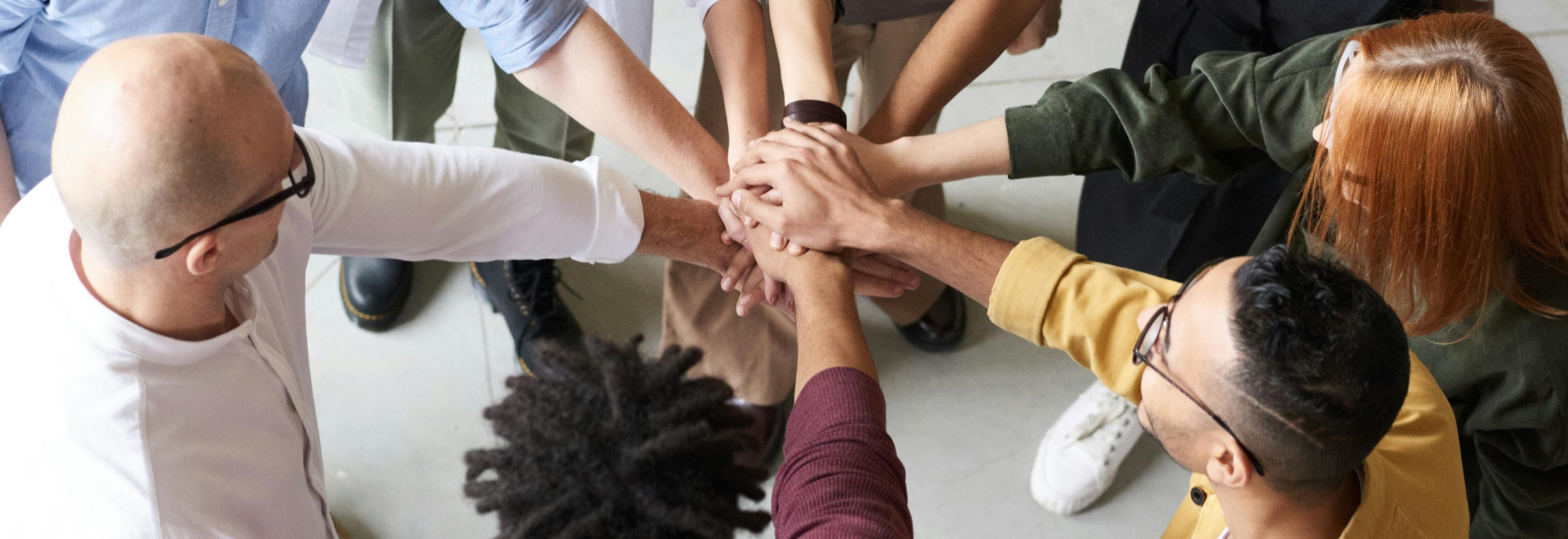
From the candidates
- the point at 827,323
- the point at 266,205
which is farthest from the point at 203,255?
the point at 827,323

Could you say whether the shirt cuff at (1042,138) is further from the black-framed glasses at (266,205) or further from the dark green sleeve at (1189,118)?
the black-framed glasses at (266,205)

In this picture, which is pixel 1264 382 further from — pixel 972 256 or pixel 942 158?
pixel 942 158

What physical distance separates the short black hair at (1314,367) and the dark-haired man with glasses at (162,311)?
0.93 meters

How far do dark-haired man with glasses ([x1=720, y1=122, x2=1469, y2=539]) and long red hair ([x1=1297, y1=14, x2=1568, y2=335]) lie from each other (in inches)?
4.7

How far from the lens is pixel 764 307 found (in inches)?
78.9

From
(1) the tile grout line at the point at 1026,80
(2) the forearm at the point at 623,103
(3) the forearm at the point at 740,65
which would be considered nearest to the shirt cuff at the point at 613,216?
(2) the forearm at the point at 623,103

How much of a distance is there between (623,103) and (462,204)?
1.12 ft

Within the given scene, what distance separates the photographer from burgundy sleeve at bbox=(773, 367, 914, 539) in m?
0.93

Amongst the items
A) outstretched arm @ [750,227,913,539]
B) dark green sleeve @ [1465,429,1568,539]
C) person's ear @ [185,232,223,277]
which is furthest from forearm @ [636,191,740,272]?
dark green sleeve @ [1465,429,1568,539]

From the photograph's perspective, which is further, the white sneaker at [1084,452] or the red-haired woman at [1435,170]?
the white sneaker at [1084,452]

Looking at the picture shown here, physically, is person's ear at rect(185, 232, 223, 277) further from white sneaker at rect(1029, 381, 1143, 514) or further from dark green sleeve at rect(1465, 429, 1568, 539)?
white sneaker at rect(1029, 381, 1143, 514)

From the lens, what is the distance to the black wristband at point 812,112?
1.61 m

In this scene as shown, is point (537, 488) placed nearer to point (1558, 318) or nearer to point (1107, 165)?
point (1107, 165)

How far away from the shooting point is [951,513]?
2062 mm
